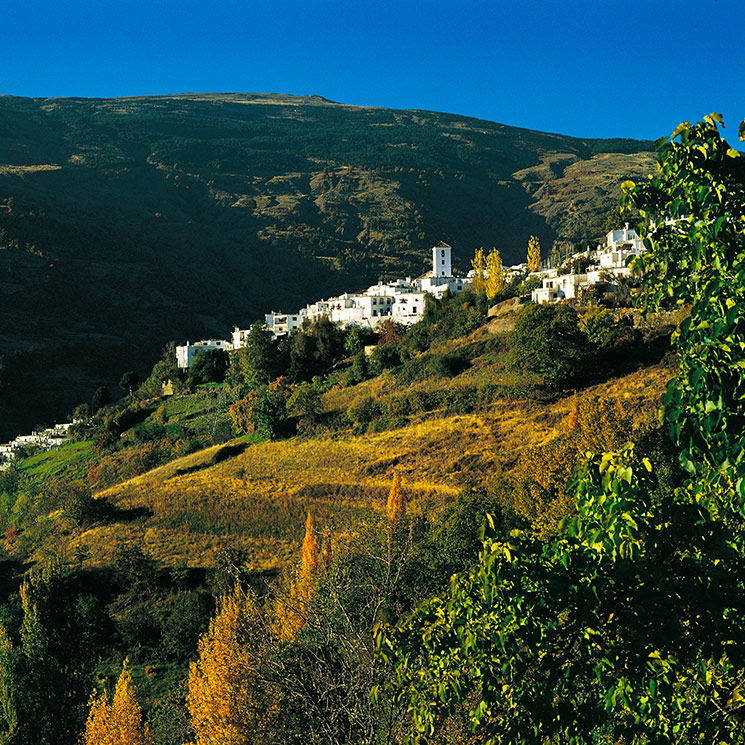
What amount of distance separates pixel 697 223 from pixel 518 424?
3290 centimetres

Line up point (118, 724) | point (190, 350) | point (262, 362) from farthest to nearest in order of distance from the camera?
point (190, 350), point (262, 362), point (118, 724)

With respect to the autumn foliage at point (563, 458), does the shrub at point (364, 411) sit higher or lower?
lower

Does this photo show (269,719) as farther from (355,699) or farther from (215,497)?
(215,497)

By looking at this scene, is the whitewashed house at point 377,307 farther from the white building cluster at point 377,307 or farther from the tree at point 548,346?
the tree at point 548,346

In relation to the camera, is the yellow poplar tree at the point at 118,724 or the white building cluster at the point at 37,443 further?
the white building cluster at the point at 37,443

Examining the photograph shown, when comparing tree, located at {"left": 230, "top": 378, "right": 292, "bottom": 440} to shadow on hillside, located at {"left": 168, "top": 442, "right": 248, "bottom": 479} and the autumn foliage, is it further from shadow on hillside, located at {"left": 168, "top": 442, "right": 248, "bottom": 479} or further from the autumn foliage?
the autumn foliage

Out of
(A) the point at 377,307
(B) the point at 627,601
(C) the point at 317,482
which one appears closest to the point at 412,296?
(A) the point at 377,307

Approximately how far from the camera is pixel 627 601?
398 cm

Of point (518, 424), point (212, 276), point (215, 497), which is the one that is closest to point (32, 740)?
point (215, 497)

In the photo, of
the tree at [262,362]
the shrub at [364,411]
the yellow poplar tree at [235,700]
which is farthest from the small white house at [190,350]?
the yellow poplar tree at [235,700]

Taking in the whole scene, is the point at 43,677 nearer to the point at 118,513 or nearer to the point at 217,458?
the point at 118,513

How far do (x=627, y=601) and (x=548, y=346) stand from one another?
37093mm

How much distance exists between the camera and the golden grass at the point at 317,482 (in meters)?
32.0

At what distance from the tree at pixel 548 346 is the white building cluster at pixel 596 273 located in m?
8.69
